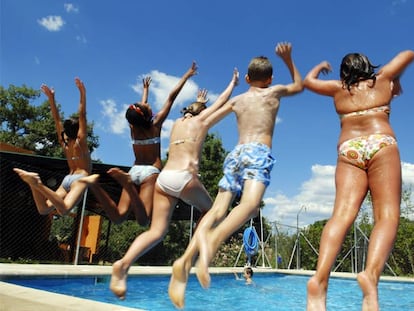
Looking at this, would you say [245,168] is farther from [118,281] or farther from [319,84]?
[118,281]

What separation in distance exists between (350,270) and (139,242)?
1875 centimetres

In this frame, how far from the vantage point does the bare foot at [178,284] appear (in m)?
2.95

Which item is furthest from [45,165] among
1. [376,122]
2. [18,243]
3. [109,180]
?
[376,122]

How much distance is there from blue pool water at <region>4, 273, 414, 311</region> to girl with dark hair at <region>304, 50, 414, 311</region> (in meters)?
6.55

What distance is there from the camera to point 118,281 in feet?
11.4

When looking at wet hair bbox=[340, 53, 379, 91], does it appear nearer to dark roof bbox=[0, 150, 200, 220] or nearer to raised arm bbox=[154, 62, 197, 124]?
raised arm bbox=[154, 62, 197, 124]

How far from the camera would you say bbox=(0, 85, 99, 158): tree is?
28.7 meters

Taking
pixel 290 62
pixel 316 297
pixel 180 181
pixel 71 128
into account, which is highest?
pixel 290 62

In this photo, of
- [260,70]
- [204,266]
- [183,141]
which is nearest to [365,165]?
[260,70]

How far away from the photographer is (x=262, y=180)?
129 inches

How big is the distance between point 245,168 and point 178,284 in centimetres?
104

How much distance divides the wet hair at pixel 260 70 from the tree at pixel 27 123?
87.3 feet

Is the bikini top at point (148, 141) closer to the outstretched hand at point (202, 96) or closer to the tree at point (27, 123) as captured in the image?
the outstretched hand at point (202, 96)

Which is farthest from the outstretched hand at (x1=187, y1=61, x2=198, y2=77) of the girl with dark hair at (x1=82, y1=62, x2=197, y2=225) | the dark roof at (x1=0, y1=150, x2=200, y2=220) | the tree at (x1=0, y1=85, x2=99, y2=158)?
the tree at (x1=0, y1=85, x2=99, y2=158)
